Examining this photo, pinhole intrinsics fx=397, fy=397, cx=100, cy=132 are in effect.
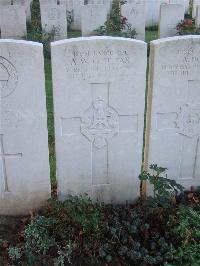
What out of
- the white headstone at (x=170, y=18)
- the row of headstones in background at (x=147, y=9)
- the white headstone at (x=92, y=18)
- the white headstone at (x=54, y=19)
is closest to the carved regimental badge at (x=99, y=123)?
the white headstone at (x=92, y=18)

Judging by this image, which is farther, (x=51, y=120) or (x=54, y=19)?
(x=54, y=19)

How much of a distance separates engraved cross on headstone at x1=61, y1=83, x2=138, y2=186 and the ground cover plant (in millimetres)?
465

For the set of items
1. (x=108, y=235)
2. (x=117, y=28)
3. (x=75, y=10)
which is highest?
(x=75, y=10)

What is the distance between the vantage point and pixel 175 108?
382cm

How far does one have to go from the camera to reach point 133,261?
3.40 meters

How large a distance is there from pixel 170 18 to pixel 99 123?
740cm

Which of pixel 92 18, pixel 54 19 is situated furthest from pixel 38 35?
pixel 92 18

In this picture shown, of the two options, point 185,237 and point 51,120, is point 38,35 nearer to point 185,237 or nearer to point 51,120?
point 51,120

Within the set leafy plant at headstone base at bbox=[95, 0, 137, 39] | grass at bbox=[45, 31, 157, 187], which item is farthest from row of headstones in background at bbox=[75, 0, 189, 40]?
grass at bbox=[45, 31, 157, 187]

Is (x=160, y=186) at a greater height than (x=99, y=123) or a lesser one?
lesser

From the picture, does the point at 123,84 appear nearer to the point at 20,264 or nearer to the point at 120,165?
the point at 120,165

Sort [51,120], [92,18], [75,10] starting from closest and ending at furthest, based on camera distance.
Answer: [51,120]
[92,18]
[75,10]

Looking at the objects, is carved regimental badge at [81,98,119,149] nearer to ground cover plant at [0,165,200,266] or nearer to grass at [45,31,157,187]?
ground cover plant at [0,165,200,266]

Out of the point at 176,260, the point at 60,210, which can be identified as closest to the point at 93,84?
the point at 60,210
